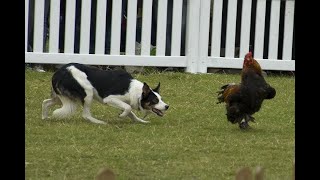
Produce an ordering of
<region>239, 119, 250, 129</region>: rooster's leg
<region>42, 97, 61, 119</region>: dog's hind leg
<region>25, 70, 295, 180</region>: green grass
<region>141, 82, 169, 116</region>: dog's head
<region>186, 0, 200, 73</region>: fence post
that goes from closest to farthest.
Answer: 1. <region>25, 70, 295, 180</region>: green grass
2. <region>239, 119, 250, 129</region>: rooster's leg
3. <region>141, 82, 169, 116</region>: dog's head
4. <region>42, 97, 61, 119</region>: dog's hind leg
5. <region>186, 0, 200, 73</region>: fence post

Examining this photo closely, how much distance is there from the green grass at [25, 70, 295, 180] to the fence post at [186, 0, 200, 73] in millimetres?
2451

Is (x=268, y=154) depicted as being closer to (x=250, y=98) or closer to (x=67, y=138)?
(x=250, y=98)

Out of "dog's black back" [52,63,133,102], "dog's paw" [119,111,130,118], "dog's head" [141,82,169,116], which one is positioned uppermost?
"dog's black back" [52,63,133,102]

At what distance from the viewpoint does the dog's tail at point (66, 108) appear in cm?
909

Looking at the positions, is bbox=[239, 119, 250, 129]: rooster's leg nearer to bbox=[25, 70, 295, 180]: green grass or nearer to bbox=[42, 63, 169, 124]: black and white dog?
bbox=[25, 70, 295, 180]: green grass

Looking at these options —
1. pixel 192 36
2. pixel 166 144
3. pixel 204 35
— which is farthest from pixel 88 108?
pixel 204 35

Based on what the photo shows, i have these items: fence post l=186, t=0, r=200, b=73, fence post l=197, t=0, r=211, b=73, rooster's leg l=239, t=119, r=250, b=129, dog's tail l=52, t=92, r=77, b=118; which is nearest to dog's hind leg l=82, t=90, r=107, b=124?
dog's tail l=52, t=92, r=77, b=118

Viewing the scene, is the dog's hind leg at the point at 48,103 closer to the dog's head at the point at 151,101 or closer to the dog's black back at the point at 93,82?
the dog's black back at the point at 93,82

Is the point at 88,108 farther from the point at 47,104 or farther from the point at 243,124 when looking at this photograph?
the point at 243,124

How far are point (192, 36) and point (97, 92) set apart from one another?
4.66 metres

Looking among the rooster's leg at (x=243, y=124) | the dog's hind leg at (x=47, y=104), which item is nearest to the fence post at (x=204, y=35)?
the dog's hind leg at (x=47, y=104)

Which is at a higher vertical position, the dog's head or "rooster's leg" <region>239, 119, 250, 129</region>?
the dog's head

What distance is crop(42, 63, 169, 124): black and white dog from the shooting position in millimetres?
9070
